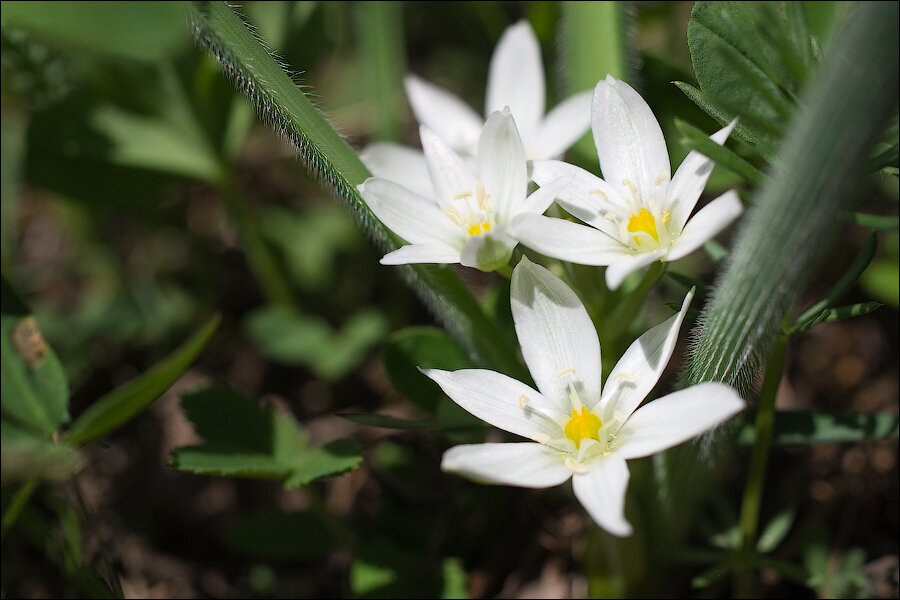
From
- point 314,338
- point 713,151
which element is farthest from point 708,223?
point 314,338

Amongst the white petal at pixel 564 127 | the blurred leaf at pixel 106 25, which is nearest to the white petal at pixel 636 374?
the white petal at pixel 564 127

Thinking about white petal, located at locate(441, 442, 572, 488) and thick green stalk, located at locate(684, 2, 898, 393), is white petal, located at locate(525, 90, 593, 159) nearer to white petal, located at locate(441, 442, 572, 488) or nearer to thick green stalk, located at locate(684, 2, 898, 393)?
thick green stalk, located at locate(684, 2, 898, 393)

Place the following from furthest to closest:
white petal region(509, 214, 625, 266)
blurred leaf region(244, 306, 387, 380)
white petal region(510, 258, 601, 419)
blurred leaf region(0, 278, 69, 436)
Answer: blurred leaf region(244, 306, 387, 380) → blurred leaf region(0, 278, 69, 436) → white petal region(510, 258, 601, 419) → white petal region(509, 214, 625, 266)

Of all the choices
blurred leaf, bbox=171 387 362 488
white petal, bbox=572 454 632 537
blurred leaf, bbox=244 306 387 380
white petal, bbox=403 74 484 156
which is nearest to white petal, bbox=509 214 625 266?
white petal, bbox=572 454 632 537

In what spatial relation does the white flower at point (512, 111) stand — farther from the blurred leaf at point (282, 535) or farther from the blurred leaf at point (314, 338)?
the blurred leaf at point (282, 535)

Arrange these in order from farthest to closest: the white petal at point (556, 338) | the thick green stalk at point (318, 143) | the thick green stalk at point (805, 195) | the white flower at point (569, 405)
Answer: the thick green stalk at point (318, 143), the white petal at point (556, 338), the white flower at point (569, 405), the thick green stalk at point (805, 195)

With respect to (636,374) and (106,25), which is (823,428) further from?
(106,25)

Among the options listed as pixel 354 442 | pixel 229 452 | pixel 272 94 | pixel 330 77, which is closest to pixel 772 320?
pixel 354 442

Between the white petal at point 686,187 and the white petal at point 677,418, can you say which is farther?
the white petal at point 686,187
